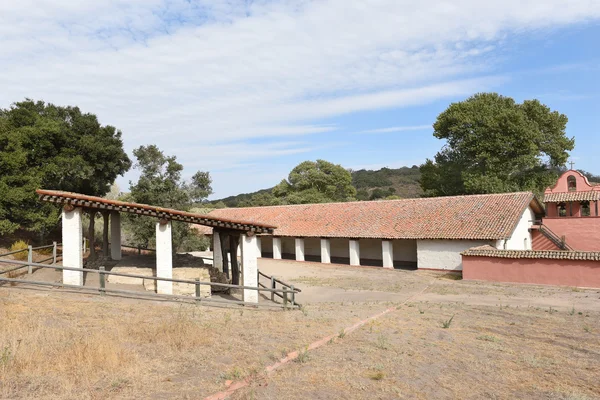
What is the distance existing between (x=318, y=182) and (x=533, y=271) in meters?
39.0

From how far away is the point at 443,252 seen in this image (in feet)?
81.3

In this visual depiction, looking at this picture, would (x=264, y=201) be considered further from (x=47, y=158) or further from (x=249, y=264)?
(x=249, y=264)

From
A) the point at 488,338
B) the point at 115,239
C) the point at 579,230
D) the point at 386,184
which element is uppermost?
the point at 386,184

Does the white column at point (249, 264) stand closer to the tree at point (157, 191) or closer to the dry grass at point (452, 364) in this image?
the dry grass at point (452, 364)

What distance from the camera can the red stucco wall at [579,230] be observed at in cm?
2683

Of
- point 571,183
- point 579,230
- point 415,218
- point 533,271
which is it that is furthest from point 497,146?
point 533,271

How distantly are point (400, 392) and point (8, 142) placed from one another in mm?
26703

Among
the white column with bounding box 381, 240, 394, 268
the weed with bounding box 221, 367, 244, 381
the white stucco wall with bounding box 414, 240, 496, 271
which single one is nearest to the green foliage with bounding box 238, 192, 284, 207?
the white column with bounding box 381, 240, 394, 268

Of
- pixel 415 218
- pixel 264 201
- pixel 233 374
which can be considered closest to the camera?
pixel 233 374

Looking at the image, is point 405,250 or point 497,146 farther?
point 497,146

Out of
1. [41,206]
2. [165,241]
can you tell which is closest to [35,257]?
[41,206]

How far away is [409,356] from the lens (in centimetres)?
832

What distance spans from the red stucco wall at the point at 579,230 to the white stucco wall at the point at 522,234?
1394mm

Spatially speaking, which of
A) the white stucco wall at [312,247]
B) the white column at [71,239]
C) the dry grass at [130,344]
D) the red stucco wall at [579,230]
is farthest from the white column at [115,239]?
the red stucco wall at [579,230]
